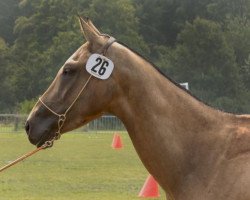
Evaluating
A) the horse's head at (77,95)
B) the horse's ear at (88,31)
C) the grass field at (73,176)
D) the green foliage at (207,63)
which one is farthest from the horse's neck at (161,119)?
the green foliage at (207,63)

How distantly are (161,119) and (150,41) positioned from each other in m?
70.6

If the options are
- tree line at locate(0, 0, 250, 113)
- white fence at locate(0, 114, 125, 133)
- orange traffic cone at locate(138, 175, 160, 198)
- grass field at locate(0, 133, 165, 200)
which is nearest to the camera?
orange traffic cone at locate(138, 175, 160, 198)

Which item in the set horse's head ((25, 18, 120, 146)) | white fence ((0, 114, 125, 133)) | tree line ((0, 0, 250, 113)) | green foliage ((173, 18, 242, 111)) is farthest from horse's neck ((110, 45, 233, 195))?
green foliage ((173, 18, 242, 111))

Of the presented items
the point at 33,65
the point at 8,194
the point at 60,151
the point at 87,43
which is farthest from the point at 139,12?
the point at 87,43

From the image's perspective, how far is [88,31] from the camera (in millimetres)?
4594

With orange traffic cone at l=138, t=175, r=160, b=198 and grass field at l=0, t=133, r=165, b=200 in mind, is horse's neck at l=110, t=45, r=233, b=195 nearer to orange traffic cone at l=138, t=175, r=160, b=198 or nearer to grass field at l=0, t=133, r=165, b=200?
orange traffic cone at l=138, t=175, r=160, b=198

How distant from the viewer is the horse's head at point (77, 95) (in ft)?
15.0

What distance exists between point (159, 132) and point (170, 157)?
198 millimetres

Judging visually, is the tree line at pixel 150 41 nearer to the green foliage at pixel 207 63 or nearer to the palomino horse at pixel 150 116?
the green foliage at pixel 207 63

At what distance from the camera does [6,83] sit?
65.6 m

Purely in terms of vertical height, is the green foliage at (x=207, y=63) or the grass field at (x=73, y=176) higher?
the grass field at (x=73, y=176)

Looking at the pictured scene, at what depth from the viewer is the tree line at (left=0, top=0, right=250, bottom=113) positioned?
62125mm

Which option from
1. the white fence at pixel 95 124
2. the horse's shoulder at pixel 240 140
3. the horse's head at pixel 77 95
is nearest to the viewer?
the horse's shoulder at pixel 240 140

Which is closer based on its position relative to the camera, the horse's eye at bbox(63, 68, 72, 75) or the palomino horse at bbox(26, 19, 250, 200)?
the palomino horse at bbox(26, 19, 250, 200)
